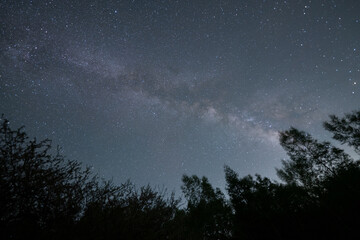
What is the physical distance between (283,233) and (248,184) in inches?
439

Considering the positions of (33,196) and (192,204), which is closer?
(33,196)

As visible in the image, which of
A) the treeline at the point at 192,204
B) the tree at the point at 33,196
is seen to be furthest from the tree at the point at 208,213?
the tree at the point at 33,196

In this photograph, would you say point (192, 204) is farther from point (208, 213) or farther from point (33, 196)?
point (33, 196)

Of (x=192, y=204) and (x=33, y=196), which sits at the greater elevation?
(x=192, y=204)

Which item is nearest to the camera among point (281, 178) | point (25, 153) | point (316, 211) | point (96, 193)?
point (25, 153)

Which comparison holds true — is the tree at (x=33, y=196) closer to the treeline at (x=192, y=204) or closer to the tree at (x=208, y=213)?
the treeline at (x=192, y=204)

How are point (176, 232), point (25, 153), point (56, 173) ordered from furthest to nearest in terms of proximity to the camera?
point (176, 232)
point (56, 173)
point (25, 153)

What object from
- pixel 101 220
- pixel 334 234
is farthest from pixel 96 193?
pixel 334 234

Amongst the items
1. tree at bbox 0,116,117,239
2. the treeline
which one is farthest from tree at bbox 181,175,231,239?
tree at bbox 0,116,117,239

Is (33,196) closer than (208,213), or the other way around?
(33,196)

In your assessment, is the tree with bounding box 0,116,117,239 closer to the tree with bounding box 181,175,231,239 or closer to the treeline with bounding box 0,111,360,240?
the treeline with bounding box 0,111,360,240

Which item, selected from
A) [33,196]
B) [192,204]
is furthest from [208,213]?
[33,196]

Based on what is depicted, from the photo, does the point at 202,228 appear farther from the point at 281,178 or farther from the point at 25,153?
the point at 25,153

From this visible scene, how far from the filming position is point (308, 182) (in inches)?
1012
